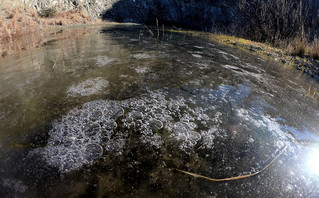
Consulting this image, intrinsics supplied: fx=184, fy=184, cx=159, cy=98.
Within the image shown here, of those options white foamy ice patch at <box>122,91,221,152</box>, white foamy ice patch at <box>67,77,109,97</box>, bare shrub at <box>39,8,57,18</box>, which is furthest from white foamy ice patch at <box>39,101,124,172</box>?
bare shrub at <box>39,8,57,18</box>

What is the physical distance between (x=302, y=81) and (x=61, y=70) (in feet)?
15.2

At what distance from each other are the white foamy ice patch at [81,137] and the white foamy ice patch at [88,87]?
0.36 meters

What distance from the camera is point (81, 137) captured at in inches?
63.7

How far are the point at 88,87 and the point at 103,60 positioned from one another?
53.8 inches

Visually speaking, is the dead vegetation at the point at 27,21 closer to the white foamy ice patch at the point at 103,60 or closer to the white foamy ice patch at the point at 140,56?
the white foamy ice patch at the point at 103,60

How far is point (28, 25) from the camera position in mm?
8031

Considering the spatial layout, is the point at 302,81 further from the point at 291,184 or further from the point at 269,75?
the point at 291,184

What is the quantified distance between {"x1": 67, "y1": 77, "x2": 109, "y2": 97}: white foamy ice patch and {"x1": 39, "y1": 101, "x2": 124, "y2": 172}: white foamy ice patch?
0.36m

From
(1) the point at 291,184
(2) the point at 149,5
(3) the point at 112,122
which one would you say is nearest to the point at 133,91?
(3) the point at 112,122

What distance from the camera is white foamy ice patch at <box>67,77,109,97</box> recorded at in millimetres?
2395

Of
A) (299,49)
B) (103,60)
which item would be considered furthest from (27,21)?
(299,49)

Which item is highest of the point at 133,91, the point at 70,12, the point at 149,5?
the point at 149,5

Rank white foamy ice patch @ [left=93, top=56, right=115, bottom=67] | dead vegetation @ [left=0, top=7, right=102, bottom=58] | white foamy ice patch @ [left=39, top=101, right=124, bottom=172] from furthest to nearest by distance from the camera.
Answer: dead vegetation @ [left=0, top=7, right=102, bottom=58] < white foamy ice patch @ [left=93, top=56, right=115, bottom=67] < white foamy ice patch @ [left=39, top=101, right=124, bottom=172]

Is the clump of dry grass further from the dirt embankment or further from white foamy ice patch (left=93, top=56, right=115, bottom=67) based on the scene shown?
the dirt embankment
